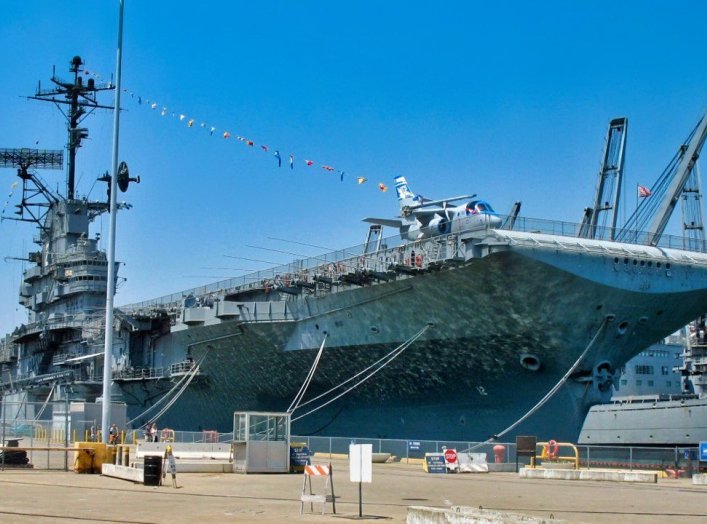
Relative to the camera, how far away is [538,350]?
1005 inches

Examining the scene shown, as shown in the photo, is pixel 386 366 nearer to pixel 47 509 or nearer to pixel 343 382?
pixel 343 382

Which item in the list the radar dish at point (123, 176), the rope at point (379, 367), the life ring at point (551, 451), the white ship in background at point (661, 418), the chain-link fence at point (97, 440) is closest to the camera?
the chain-link fence at point (97, 440)

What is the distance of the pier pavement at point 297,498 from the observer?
1130cm

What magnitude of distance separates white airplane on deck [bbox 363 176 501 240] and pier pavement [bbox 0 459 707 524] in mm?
9781

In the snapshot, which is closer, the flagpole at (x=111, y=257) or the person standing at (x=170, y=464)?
the person standing at (x=170, y=464)

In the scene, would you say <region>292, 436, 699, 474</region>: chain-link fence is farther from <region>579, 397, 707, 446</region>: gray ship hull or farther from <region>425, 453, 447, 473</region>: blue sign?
<region>579, 397, 707, 446</region>: gray ship hull

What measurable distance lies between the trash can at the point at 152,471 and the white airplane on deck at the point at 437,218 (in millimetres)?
13314

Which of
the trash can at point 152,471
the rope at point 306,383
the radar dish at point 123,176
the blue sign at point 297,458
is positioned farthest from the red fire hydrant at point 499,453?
the radar dish at point 123,176

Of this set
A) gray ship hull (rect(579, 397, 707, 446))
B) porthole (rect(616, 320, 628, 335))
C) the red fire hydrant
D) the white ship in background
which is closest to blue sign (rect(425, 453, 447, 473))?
the red fire hydrant

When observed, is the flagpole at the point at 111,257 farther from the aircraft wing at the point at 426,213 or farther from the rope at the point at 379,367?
the aircraft wing at the point at 426,213

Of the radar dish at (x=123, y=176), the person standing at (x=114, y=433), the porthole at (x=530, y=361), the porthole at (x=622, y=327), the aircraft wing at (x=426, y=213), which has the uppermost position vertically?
the aircraft wing at (x=426, y=213)

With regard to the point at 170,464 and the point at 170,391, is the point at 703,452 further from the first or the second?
the point at 170,391

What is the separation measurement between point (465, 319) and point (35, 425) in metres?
11.1

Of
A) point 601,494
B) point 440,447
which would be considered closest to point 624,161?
point 440,447
